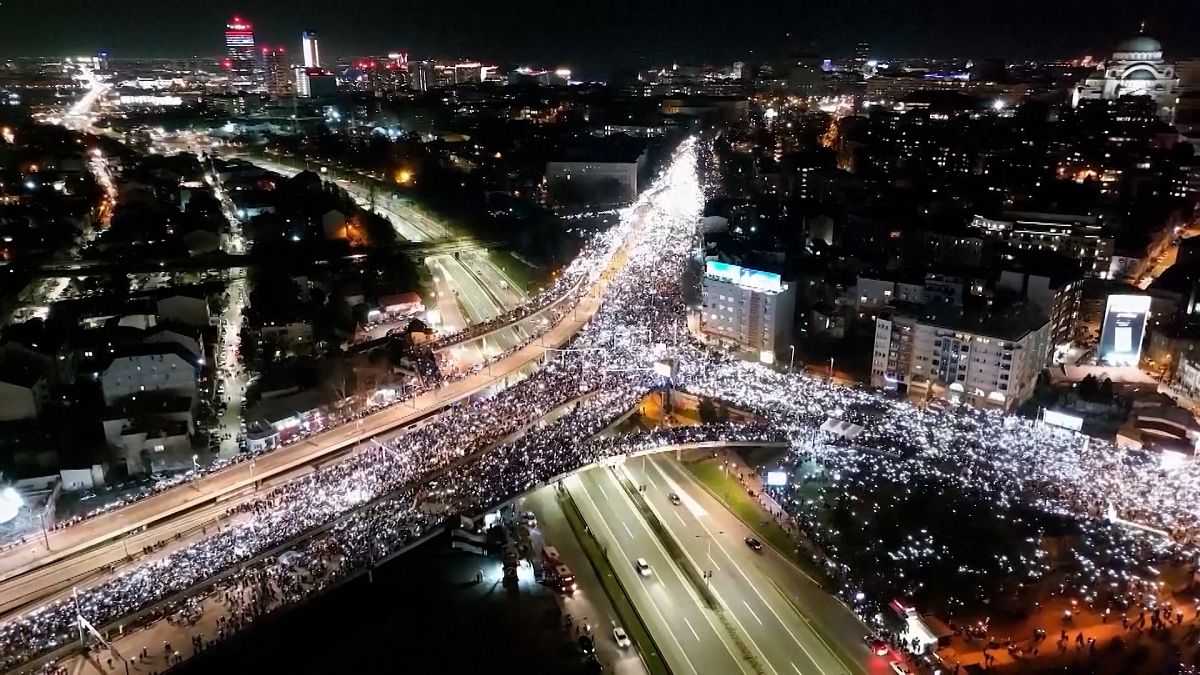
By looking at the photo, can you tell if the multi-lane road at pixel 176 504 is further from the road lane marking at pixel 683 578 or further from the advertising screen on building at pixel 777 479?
the advertising screen on building at pixel 777 479

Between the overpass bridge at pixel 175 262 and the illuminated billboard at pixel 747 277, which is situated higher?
the illuminated billboard at pixel 747 277

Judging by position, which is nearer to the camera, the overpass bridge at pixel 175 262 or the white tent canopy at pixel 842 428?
the white tent canopy at pixel 842 428

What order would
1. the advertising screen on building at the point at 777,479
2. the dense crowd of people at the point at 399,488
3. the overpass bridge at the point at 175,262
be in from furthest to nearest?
the overpass bridge at the point at 175,262
the advertising screen on building at the point at 777,479
the dense crowd of people at the point at 399,488

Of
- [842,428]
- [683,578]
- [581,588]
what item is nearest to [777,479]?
[842,428]

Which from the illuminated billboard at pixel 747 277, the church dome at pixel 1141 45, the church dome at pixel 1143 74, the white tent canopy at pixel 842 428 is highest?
the church dome at pixel 1141 45

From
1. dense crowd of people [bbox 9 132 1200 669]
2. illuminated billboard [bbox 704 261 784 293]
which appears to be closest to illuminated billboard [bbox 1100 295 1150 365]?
dense crowd of people [bbox 9 132 1200 669]

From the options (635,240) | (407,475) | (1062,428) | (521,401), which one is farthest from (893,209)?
(407,475)

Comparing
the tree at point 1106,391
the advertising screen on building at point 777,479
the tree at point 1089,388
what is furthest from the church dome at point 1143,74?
the advertising screen on building at point 777,479
